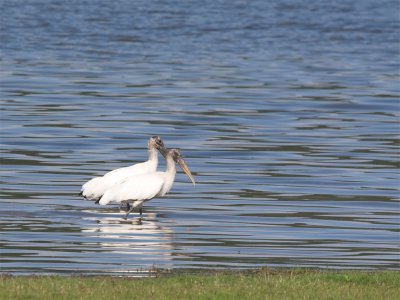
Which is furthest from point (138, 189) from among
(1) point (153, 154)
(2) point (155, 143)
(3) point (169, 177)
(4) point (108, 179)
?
(2) point (155, 143)

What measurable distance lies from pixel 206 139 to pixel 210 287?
50.4 feet

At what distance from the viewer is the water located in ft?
57.1

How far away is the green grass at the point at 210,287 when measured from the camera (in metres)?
12.6

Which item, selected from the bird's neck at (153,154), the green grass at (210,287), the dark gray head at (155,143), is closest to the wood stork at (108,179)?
the bird's neck at (153,154)

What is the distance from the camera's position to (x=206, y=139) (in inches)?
1120

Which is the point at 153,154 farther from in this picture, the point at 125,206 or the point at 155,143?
the point at 125,206

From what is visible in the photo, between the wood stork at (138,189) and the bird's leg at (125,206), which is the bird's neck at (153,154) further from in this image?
the wood stork at (138,189)

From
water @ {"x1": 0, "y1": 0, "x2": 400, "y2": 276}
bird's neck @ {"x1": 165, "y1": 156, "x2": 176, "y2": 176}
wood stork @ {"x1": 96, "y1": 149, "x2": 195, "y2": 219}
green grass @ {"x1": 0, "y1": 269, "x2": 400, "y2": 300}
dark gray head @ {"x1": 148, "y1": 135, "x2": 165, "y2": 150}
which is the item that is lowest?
water @ {"x1": 0, "y1": 0, "x2": 400, "y2": 276}

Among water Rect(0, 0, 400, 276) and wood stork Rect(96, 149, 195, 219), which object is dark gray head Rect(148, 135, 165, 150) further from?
wood stork Rect(96, 149, 195, 219)

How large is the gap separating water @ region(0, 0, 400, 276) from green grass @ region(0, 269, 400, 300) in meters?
1.39

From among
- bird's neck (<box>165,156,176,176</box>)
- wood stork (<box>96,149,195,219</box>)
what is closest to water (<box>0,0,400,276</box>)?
A: wood stork (<box>96,149,195,219</box>)

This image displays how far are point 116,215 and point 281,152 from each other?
22.3 feet

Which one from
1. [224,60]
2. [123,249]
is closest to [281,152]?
[123,249]

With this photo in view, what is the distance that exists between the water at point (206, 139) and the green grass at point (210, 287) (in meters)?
1.39
